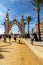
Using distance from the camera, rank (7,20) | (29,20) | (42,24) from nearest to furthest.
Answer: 1. (29,20)
2. (7,20)
3. (42,24)

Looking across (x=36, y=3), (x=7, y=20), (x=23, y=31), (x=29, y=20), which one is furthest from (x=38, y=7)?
(x=7, y=20)

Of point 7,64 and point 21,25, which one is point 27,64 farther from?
point 21,25

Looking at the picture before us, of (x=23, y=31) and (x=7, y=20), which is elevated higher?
(x=7, y=20)

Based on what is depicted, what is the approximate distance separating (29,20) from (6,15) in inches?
1188

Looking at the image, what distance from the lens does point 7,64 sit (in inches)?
439

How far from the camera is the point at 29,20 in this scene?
101250 millimetres

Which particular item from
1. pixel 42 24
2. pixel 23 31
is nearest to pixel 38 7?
pixel 23 31

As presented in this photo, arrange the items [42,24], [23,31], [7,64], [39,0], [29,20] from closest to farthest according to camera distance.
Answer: [7,64] < [39,0] < [29,20] < [23,31] < [42,24]

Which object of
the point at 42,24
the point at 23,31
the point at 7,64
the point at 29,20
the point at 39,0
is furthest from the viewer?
the point at 42,24

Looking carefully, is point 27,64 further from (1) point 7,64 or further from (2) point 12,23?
(2) point 12,23

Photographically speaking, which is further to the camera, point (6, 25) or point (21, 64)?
point (6, 25)

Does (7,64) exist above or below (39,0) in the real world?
below

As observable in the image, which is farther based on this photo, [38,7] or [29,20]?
[29,20]

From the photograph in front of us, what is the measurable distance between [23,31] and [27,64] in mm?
104560
